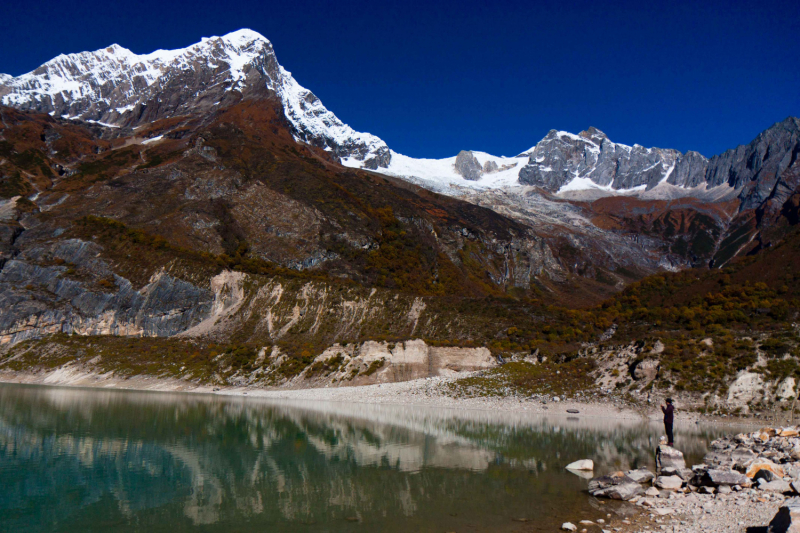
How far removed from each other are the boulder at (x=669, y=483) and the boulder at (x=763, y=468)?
2.28 meters

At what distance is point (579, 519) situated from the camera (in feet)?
53.3

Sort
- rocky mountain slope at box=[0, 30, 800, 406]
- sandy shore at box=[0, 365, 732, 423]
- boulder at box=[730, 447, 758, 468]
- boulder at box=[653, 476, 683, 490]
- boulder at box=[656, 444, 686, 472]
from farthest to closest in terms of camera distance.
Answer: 1. rocky mountain slope at box=[0, 30, 800, 406]
2. sandy shore at box=[0, 365, 732, 423]
3. boulder at box=[656, 444, 686, 472]
4. boulder at box=[730, 447, 758, 468]
5. boulder at box=[653, 476, 683, 490]

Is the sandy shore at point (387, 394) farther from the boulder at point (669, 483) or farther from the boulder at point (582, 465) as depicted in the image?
the boulder at point (669, 483)

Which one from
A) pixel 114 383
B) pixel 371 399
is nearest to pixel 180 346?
pixel 114 383

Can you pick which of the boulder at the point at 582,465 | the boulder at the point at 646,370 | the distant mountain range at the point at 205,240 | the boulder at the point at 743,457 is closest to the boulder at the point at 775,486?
the boulder at the point at 743,457

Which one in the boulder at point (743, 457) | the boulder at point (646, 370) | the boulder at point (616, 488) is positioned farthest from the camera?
the boulder at point (646, 370)

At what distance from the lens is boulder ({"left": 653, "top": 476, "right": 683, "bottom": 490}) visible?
19156mm

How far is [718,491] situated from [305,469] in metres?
16.7

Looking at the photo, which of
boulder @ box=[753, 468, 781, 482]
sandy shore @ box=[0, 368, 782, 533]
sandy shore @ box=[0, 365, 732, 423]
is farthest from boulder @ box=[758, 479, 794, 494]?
sandy shore @ box=[0, 365, 732, 423]

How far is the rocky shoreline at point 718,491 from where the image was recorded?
565 inches

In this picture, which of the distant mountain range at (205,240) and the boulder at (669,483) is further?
the distant mountain range at (205,240)

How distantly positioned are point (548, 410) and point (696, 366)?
1313 centimetres

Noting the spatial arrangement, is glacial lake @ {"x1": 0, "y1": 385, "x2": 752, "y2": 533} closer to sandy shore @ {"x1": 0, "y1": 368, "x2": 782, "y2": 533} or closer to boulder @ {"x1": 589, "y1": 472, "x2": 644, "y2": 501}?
boulder @ {"x1": 589, "y1": 472, "x2": 644, "y2": 501}

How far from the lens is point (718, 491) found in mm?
17891
